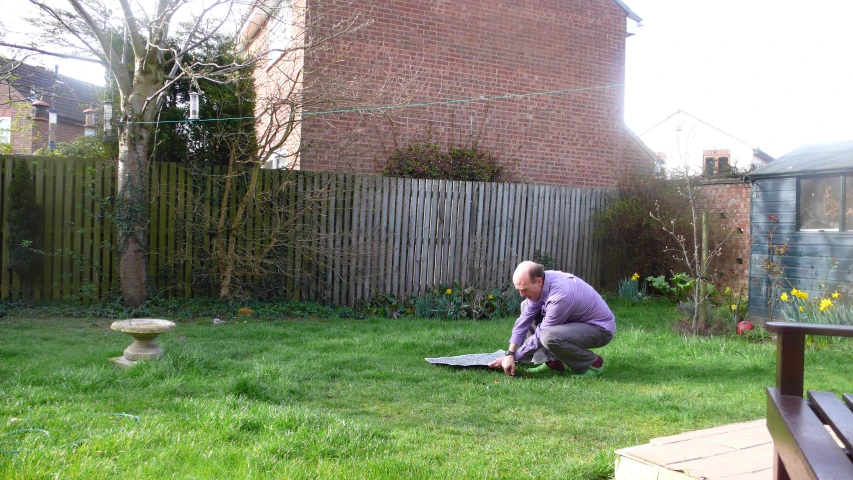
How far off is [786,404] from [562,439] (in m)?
1.90

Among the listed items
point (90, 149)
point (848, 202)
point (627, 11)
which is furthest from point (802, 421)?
point (627, 11)

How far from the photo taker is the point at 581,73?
589 inches

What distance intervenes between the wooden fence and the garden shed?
378cm

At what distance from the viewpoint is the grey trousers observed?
6219mm

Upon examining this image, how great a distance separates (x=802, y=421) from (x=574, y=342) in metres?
3.91

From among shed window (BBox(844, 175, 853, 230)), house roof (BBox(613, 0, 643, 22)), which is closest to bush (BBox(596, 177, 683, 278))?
shed window (BBox(844, 175, 853, 230))

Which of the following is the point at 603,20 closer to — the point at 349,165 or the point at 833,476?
the point at 349,165

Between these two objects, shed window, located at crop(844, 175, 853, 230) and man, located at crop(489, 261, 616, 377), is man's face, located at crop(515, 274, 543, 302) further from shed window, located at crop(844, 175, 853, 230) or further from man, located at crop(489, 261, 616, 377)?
shed window, located at crop(844, 175, 853, 230)

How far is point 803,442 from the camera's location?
2107 mm

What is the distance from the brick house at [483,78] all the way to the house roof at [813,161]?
18.2ft

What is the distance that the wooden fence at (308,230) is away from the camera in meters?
9.86

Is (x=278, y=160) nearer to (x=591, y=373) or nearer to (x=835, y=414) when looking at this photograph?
(x=591, y=373)

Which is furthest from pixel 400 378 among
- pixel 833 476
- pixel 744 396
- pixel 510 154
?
pixel 510 154

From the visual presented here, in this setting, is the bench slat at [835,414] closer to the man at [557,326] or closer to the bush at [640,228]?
the man at [557,326]
